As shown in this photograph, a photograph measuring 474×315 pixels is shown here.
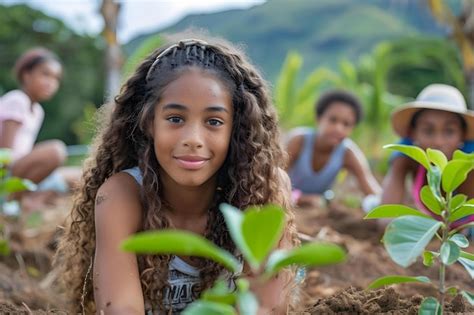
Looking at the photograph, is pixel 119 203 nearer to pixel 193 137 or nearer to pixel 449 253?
pixel 193 137

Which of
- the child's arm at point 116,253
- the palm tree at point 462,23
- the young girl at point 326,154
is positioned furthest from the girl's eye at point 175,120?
the palm tree at point 462,23

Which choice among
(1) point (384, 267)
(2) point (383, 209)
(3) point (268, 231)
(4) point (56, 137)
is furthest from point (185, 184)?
(4) point (56, 137)

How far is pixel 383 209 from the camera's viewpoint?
4.16 ft

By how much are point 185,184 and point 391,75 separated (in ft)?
39.9

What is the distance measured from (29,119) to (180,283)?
2790 mm

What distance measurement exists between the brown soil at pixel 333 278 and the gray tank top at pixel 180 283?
0.87 feet

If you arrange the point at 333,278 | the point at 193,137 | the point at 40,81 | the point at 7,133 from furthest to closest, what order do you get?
the point at 40,81, the point at 7,133, the point at 333,278, the point at 193,137

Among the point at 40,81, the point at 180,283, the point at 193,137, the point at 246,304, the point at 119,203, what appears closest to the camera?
the point at 246,304

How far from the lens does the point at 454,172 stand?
1.24m

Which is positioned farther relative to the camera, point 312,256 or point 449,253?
point 449,253

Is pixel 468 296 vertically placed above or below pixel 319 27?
below

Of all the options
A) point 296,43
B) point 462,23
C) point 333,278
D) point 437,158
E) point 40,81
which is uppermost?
point 296,43

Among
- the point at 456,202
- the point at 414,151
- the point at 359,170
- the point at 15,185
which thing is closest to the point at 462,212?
the point at 456,202

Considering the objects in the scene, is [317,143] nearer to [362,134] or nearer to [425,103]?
[425,103]
